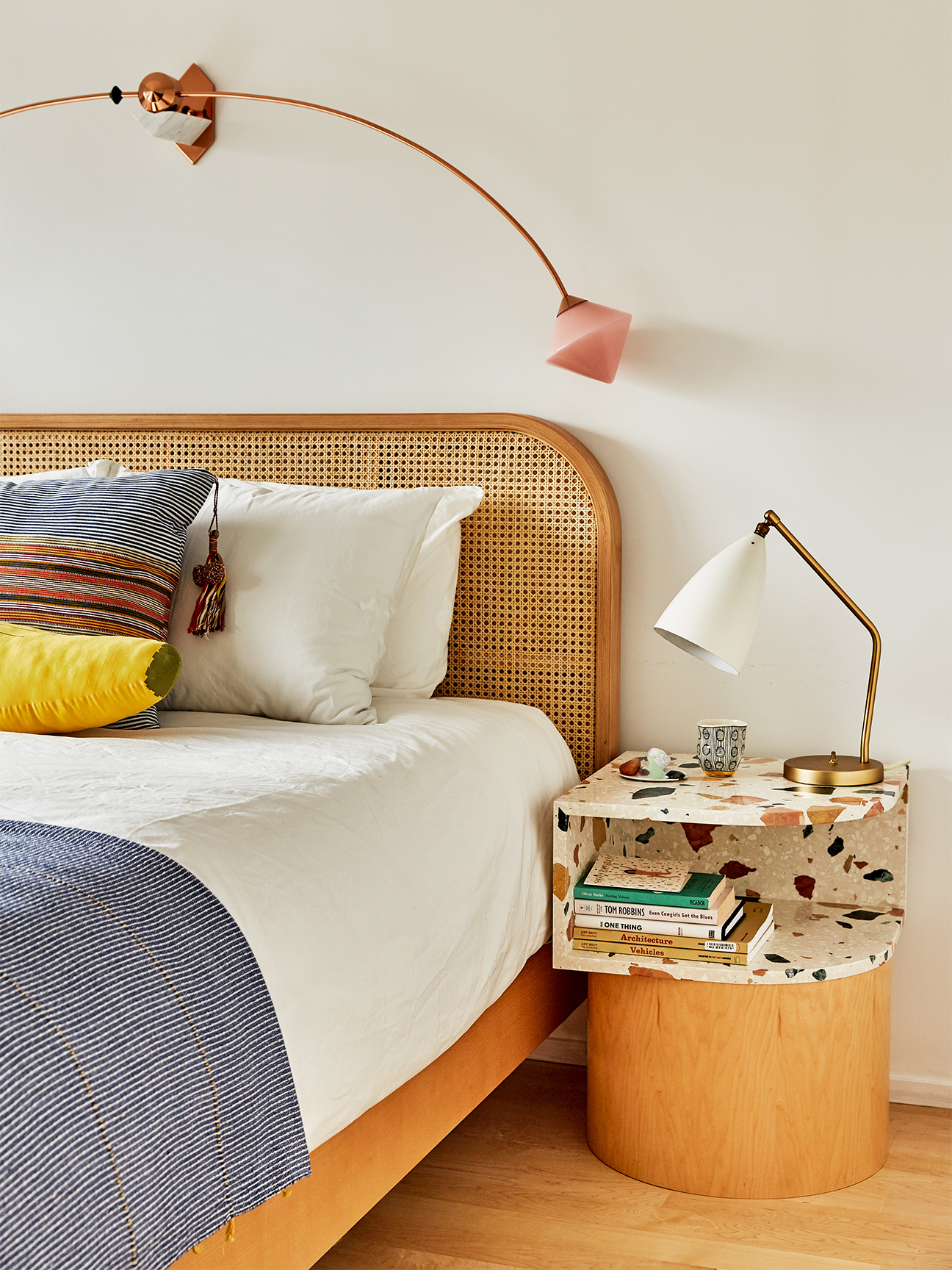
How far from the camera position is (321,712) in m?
1.80

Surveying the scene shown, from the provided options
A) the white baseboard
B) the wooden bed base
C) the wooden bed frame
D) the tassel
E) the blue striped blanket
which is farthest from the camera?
the wooden bed frame

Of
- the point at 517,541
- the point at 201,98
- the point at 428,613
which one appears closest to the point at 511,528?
the point at 517,541

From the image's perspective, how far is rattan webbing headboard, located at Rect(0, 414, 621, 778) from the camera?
6.90ft

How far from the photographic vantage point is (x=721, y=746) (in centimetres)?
183

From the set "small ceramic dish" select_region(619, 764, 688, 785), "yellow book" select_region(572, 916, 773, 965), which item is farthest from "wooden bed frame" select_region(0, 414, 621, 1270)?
"small ceramic dish" select_region(619, 764, 688, 785)

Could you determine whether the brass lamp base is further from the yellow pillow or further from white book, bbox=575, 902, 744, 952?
the yellow pillow

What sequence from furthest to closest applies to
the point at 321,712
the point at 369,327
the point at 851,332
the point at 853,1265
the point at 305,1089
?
1. the point at 369,327
2. the point at 851,332
3. the point at 321,712
4. the point at 853,1265
5. the point at 305,1089

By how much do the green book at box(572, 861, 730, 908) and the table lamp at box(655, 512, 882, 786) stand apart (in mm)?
218

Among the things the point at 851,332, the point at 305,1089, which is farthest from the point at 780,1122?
the point at 851,332

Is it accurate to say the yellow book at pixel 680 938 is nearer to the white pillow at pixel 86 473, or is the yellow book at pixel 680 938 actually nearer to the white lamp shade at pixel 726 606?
the white lamp shade at pixel 726 606

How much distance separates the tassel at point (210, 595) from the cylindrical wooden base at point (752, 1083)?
0.87 m

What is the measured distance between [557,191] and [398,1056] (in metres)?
1.57

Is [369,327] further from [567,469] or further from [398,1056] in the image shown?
[398,1056]

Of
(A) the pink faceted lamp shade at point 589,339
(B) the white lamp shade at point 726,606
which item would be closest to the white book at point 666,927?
(B) the white lamp shade at point 726,606
